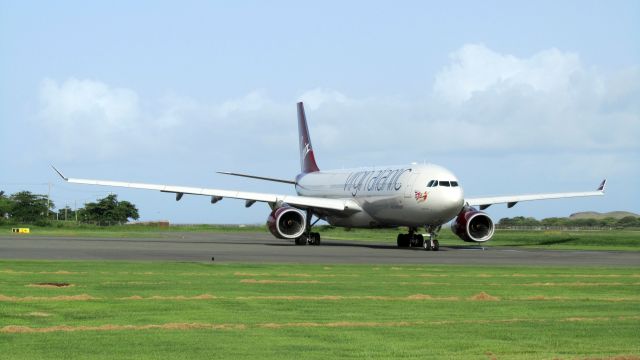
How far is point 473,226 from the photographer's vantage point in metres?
51.2

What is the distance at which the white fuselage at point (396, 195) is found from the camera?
4750cm

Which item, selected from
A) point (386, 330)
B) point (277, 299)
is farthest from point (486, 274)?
point (386, 330)

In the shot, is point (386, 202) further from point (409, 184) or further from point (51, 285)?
point (51, 285)

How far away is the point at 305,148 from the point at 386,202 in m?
19.9

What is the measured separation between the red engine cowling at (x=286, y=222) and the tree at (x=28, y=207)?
94124 mm

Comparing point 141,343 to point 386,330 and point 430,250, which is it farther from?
point 430,250

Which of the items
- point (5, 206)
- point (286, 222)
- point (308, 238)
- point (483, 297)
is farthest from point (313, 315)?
point (5, 206)

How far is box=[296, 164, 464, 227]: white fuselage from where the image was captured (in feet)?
156

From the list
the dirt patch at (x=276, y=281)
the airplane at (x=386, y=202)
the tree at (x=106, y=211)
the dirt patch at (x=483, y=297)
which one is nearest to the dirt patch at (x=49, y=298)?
the dirt patch at (x=276, y=281)

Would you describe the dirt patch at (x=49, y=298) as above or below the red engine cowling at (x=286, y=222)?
below

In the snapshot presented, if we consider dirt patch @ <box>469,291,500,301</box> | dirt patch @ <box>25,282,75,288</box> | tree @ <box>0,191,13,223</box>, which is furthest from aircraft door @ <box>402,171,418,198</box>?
tree @ <box>0,191,13,223</box>

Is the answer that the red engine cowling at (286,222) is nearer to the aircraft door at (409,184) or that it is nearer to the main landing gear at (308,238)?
the main landing gear at (308,238)

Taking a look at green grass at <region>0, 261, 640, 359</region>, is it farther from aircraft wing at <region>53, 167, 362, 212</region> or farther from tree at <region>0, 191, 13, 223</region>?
tree at <region>0, 191, 13, 223</region>

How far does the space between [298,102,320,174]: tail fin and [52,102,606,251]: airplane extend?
6.60 metres
